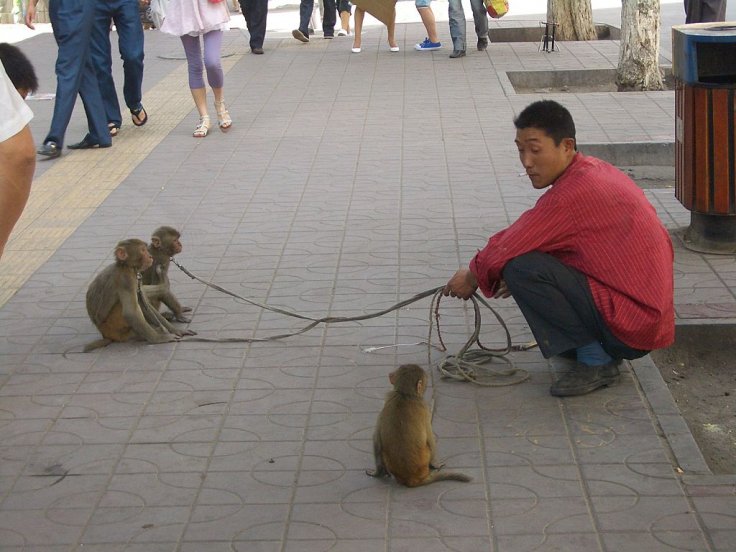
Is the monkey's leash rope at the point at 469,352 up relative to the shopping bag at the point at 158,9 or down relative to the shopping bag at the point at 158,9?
down

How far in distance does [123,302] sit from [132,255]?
26cm

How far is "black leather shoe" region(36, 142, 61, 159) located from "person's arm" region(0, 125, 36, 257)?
652 cm

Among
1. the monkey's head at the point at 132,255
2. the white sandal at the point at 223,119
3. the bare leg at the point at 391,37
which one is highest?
the bare leg at the point at 391,37

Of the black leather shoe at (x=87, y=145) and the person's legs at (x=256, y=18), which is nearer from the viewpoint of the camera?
the black leather shoe at (x=87, y=145)

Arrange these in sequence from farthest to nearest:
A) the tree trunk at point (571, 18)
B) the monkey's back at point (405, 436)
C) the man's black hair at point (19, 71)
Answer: the tree trunk at point (571, 18) < the man's black hair at point (19, 71) < the monkey's back at point (405, 436)

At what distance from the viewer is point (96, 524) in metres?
3.96

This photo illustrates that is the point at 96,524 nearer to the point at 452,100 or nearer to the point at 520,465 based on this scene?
the point at 520,465

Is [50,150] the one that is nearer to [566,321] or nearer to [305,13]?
[566,321]

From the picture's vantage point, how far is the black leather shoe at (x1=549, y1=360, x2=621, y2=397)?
4.84 m

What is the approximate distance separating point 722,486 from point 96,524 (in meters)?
2.26

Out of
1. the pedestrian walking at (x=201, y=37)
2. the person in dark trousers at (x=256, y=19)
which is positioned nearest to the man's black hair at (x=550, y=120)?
the pedestrian walking at (x=201, y=37)

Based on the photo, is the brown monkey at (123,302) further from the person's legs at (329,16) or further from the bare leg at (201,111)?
the person's legs at (329,16)

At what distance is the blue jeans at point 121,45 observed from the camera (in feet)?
34.5

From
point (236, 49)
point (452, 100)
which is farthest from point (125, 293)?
point (236, 49)
